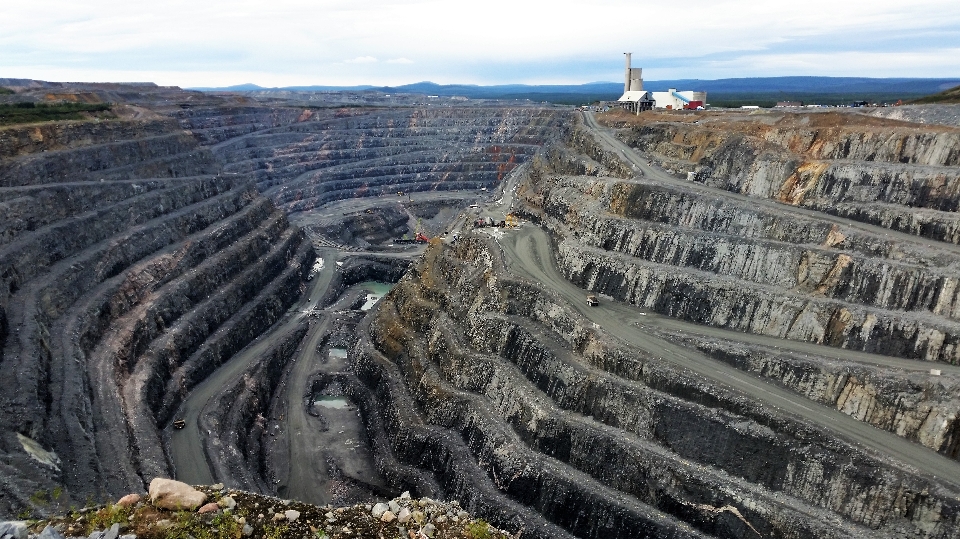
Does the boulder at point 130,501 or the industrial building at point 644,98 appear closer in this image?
the boulder at point 130,501

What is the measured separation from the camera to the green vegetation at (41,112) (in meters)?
68.2

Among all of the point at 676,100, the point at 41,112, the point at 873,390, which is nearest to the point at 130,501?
the point at 873,390

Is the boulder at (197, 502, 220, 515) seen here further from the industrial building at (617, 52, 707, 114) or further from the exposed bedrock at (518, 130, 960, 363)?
the industrial building at (617, 52, 707, 114)

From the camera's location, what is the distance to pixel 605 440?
33.6 metres

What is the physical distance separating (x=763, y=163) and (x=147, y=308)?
54.7m

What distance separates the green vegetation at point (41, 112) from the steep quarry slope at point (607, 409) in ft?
161

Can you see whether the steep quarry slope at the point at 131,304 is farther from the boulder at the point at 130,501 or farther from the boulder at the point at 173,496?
the boulder at the point at 173,496

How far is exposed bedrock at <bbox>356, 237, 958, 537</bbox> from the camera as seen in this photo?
27.2 m

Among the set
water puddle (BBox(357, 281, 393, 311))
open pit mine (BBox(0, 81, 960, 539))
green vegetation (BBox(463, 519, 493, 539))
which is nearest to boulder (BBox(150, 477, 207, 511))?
green vegetation (BBox(463, 519, 493, 539))

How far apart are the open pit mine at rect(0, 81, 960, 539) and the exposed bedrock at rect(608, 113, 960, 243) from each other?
0.74 feet

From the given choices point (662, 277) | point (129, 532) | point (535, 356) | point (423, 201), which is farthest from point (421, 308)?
point (423, 201)

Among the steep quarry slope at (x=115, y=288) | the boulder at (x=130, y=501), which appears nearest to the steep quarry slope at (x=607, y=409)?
the steep quarry slope at (x=115, y=288)

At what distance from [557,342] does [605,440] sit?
9.02 metres

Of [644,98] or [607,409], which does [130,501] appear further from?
[644,98]
